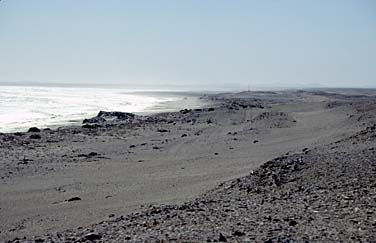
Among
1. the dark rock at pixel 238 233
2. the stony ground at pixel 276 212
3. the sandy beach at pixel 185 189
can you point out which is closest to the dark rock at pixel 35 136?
the sandy beach at pixel 185 189

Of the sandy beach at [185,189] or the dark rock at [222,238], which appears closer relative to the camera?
the dark rock at [222,238]

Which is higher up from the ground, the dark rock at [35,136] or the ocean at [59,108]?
the dark rock at [35,136]

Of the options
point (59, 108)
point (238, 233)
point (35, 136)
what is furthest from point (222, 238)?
point (59, 108)

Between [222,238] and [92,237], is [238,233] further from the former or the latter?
[92,237]

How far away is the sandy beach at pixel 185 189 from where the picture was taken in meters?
7.45

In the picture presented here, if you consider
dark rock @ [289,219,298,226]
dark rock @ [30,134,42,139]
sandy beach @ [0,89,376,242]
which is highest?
dark rock @ [289,219,298,226]

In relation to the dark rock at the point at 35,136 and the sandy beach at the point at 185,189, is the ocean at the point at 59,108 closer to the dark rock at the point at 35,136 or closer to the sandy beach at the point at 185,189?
the dark rock at the point at 35,136

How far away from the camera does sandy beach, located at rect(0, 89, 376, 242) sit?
24.4 feet

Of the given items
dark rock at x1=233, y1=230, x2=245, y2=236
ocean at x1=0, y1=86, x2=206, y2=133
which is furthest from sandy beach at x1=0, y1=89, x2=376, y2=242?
ocean at x1=0, y1=86, x2=206, y2=133

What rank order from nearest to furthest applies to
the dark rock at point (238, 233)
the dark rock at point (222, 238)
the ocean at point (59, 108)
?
the dark rock at point (222, 238)
the dark rock at point (238, 233)
the ocean at point (59, 108)

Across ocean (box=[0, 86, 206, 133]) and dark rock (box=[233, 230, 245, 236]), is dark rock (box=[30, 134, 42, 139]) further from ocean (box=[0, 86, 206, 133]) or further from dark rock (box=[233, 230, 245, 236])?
dark rock (box=[233, 230, 245, 236])

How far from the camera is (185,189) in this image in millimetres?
12703

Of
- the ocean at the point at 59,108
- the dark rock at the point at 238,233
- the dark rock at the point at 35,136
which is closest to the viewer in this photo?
the dark rock at the point at 238,233

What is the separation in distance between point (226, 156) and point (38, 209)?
880 cm
